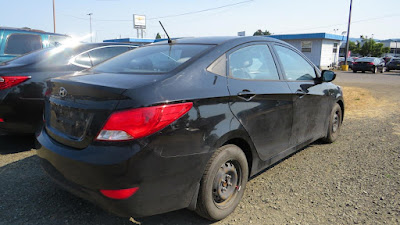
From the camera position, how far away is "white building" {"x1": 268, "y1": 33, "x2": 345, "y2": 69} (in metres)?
30.7

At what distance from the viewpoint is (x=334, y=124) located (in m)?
4.89

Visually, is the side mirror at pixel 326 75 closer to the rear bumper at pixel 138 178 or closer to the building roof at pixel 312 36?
the rear bumper at pixel 138 178

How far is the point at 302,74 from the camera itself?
3.88 meters

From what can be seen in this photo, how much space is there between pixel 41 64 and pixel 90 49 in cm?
99

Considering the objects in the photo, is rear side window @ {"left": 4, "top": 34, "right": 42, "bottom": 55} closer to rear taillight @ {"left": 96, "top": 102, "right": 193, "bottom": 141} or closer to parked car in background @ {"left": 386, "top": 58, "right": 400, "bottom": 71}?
rear taillight @ {"left": 96, "top": 102, "right": 193, "bottom": 141}

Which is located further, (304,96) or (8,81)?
(8,81)

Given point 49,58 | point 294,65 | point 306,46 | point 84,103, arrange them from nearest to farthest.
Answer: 1. point 84,103
2. point 294,65
3. point 49,58
4. point 306,46

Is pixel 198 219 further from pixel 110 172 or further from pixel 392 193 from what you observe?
pixel 392 193

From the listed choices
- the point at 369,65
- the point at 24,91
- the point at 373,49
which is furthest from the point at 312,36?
the point at 373,49

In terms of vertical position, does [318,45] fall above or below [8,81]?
above

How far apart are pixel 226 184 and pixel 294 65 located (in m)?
1.92

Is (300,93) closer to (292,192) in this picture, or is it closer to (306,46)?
(292,192)

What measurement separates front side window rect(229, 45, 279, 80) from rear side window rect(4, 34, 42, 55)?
5.67 metres

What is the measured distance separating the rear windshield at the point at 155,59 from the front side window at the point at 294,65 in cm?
114
